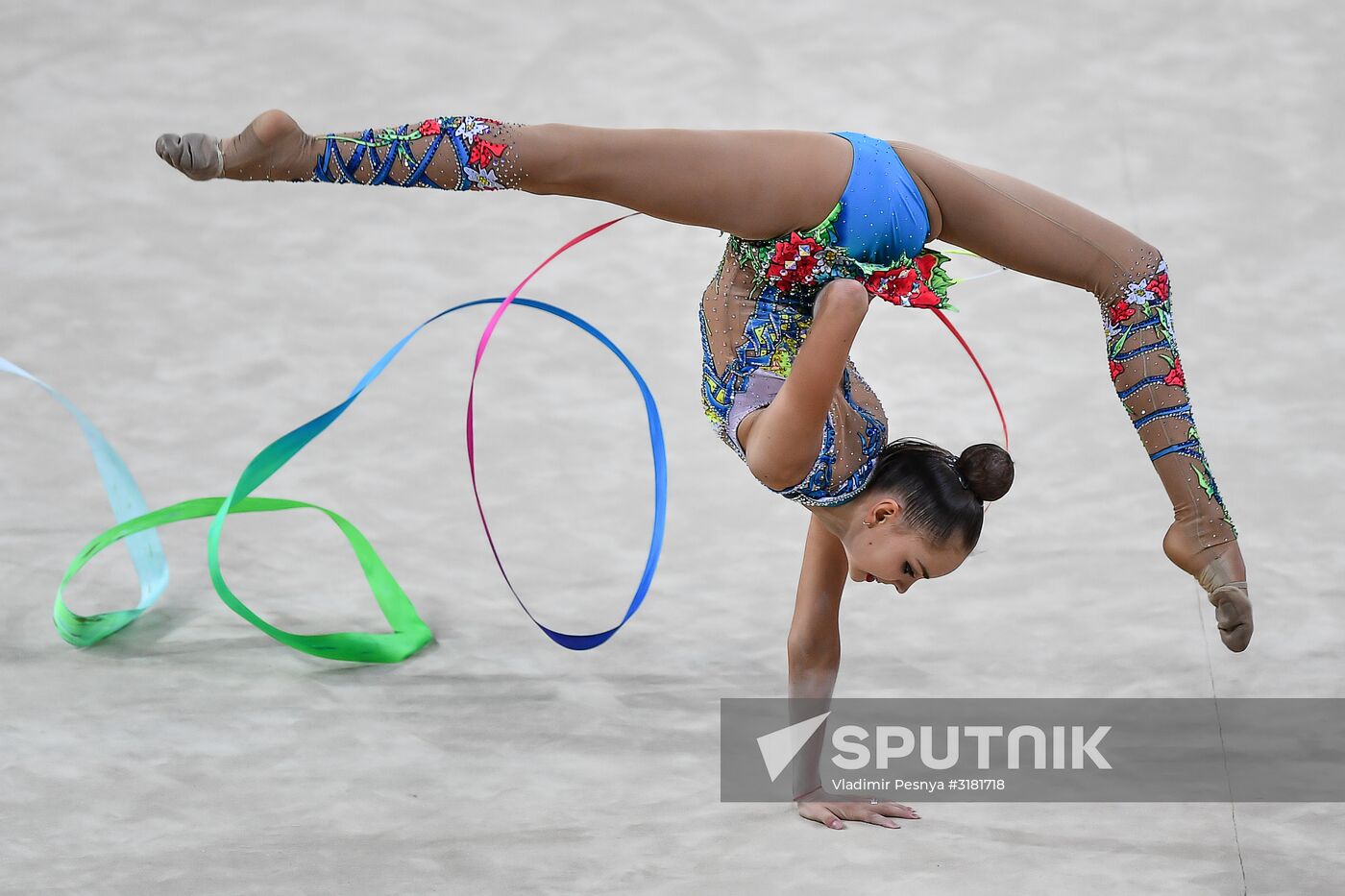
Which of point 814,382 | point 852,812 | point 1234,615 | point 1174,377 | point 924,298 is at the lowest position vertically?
point 852,812

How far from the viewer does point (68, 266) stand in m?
4.82

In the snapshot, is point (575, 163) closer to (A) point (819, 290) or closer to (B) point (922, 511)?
(A) point (819, 290)

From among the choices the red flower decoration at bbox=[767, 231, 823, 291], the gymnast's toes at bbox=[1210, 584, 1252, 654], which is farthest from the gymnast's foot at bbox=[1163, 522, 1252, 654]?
the red flower decoration at bbox=[767, 231, 823, 291]

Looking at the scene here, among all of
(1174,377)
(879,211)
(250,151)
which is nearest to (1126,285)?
(1174,377)

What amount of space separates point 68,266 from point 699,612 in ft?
8.34

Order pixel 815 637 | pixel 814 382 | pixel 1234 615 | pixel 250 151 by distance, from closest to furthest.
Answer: pixel 814 382
pixel 250 151
pixel 1234 615
pixel 815 637

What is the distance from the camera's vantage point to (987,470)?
2.48 metres

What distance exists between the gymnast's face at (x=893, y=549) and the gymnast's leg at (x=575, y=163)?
0.50 m

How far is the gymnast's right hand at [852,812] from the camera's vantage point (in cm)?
272

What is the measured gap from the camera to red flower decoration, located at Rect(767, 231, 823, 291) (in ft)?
8.07

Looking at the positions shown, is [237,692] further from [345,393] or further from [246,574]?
[345,393]

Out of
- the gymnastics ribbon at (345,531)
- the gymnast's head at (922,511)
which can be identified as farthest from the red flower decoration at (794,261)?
the gymnastics ribbon at (345,531)

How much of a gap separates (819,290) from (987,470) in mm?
413

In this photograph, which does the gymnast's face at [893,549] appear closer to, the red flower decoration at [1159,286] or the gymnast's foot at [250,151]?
the red flower decoration at [1159,286]
